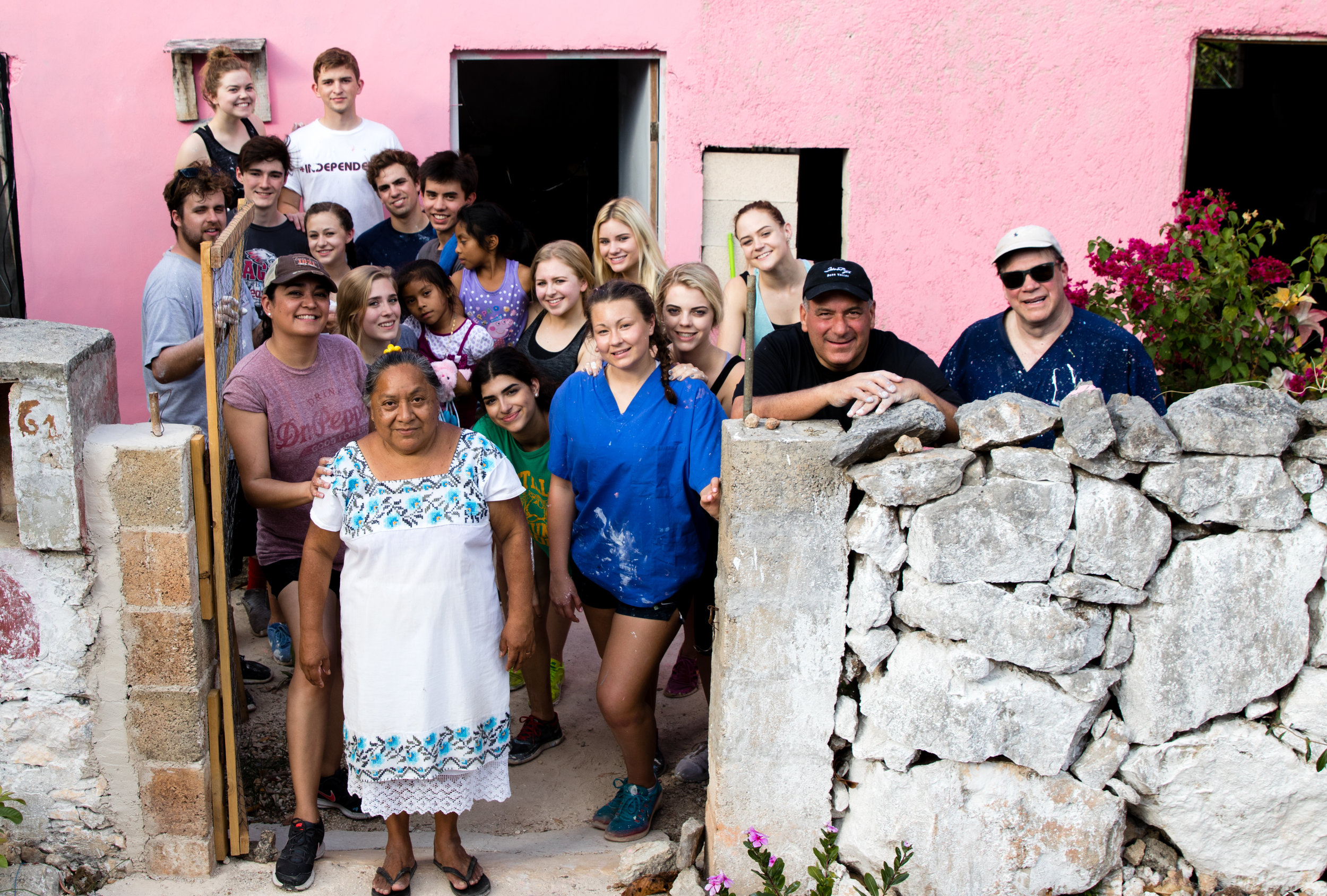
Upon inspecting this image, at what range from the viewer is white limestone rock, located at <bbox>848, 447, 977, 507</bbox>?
2766 mm

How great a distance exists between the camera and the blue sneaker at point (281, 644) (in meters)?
4.56

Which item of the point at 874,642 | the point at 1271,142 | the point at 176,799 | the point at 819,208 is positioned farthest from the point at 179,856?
the point at 1271,142

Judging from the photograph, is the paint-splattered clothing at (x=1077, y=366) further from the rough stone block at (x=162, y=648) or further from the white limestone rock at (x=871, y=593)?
the rough stone block at (x=162, y=648)

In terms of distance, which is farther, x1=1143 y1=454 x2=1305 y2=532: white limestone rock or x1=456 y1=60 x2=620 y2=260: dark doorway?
x1=456 y1=60 x2=620 y2=260: dark doorway

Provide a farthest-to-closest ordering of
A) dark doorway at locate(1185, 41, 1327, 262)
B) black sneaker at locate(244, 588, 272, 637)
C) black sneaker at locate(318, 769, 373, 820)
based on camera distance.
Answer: dark doorway at locate(1185, 41, 1327, 262) < black sneaker at locate(244, 588, 272, 637) < black sneaker at locate(318, 769, 373, 820)

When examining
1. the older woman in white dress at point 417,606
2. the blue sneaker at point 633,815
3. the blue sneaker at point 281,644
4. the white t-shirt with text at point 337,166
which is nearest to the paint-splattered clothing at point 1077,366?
the older woman in white dress at point 417,606

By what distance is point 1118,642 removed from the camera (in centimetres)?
284

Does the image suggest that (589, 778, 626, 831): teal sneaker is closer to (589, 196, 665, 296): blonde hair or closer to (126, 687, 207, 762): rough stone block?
(126, 687, 207, 762): rough stone block

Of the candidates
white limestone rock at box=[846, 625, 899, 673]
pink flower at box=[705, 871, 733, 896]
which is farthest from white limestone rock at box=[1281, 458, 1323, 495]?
pink flower at box=[705, 871, 733, 896]

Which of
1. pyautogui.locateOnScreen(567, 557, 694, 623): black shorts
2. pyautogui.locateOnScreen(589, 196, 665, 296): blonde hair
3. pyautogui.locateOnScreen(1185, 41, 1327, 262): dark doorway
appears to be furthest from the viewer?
pyautogui.locateOnScreen(1185, 41, 1327, 262): dark doorway

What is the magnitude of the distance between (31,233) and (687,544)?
4572 millimetres

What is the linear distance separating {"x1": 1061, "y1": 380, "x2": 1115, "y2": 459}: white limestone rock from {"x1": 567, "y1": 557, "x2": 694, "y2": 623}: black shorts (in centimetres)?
128

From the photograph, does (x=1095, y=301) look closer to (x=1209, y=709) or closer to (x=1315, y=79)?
(x=1209, y=709)

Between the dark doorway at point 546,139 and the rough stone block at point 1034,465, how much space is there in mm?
7346
